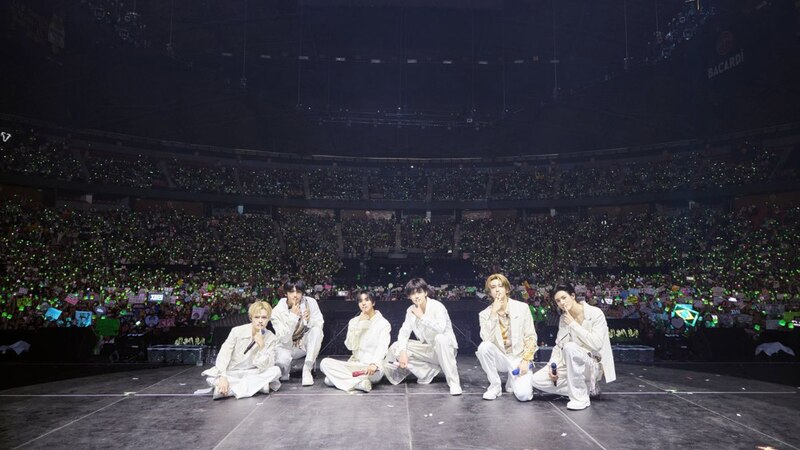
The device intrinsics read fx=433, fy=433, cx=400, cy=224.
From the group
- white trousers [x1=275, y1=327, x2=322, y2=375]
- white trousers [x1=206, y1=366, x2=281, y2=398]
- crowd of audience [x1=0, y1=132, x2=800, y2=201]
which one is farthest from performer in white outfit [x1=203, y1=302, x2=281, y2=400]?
crowd of audience [x1=0, y1=132, x2=800, y2=201]

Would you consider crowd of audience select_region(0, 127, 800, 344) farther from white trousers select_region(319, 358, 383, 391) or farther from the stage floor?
white trousers select_region(319, 358, 383, 391)

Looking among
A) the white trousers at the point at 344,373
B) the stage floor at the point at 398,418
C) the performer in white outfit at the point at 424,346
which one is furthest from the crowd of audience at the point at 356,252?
the white trousers at the point at 344,373

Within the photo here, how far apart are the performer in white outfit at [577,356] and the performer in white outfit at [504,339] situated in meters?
0.27

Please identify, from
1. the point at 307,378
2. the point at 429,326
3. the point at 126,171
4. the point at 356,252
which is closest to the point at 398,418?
the point at 429,326

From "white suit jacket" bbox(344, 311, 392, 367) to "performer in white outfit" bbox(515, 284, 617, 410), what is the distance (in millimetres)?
2018

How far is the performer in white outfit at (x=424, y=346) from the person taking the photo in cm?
625

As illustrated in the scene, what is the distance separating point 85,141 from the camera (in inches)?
1293

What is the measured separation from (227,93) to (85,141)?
15.7 metres

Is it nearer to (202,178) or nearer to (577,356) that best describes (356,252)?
(202,178)

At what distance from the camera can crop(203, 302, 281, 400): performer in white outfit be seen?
5.93 metres

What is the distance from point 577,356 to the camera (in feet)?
17.9

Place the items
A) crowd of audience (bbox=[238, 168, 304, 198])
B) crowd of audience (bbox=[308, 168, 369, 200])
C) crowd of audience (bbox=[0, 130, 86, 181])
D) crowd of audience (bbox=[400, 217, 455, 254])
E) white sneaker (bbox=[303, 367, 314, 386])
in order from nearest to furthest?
white sneaker (bbox=[303, 367, 314, 386]) < crowd of audience (bbox=[0, 130, 86, 181]) < crowd of audience (bbox=[400, 217, 455, 254]) < crowd of audience (bbox=[238, 168, 304, 198]) < crowd of audience (bbox=[308, 168, 369, 200])

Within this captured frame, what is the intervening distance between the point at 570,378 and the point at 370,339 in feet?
9.40

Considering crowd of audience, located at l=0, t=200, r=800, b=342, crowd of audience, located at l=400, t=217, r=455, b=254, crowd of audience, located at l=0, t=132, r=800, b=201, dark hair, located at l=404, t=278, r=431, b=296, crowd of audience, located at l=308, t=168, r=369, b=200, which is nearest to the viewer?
dark hair, located at l=404, t=278, r=431, b=296
